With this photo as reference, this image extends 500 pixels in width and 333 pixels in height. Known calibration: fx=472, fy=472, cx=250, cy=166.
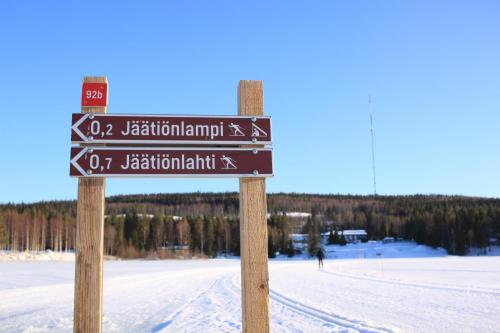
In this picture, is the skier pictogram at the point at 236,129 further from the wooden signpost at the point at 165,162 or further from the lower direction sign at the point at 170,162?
the lower direction sign at the point at 170,162

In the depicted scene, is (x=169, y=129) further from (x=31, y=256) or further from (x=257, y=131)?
(x=31, y=256)

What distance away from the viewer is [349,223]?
14288 centimetres

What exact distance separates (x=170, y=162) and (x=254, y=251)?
1127mm

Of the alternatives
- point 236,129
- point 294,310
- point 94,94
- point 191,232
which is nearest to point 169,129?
point 236,129

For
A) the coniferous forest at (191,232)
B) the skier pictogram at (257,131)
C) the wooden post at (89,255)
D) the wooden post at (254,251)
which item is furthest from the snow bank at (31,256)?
the skier pictogram at (257,131)

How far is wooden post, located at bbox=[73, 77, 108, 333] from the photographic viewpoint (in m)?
4.05

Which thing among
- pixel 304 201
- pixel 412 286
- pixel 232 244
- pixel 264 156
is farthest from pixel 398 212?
pixel 264 156

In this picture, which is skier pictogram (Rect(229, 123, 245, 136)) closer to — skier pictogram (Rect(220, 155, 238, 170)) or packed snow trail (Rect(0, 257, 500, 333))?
skier pictogram (Rect(220, 155, 238, 170))

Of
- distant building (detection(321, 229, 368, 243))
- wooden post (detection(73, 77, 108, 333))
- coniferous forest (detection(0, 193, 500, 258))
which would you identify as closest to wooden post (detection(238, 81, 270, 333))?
wooden post (detection(73, 77, 108, 333))

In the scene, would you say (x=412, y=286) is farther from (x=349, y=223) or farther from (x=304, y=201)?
(x=304, y=201)

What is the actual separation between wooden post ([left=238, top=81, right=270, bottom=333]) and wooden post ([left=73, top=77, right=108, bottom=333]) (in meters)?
1.27

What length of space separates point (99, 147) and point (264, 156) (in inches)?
59.3

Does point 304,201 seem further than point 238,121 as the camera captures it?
Yes

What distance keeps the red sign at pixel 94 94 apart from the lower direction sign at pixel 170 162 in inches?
17.6
